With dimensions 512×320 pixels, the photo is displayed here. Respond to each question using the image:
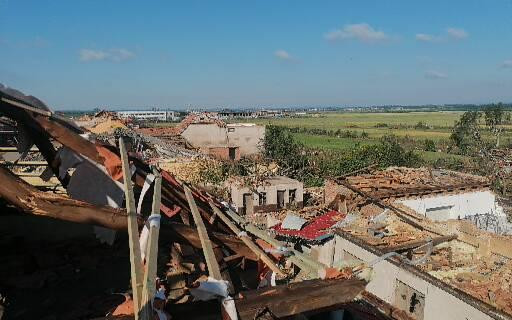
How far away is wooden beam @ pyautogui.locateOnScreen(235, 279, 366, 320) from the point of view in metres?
2.79

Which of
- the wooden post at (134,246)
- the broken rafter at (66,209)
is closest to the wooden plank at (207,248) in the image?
the broken rafter at (66,209)

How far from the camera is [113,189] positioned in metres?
3.88

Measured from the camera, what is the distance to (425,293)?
1122cm

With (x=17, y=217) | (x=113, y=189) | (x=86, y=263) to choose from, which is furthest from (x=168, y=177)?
(x=17, y=217)

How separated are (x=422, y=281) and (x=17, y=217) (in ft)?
33.2

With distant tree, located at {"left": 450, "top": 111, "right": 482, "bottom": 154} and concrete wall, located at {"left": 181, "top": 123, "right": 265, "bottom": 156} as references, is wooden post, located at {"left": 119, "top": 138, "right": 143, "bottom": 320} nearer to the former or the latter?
concrete wall, located at {"left": 181, "top": 123, "right": 265, "bottom": 156}

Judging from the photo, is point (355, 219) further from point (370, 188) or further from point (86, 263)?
point (86, 263)

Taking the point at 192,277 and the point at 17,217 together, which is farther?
the point at 17,217

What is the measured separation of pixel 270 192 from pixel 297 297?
2052 cm

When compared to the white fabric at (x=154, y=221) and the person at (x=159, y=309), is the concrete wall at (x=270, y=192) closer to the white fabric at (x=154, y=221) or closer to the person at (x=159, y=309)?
the white fabric at (x=154, y=221)

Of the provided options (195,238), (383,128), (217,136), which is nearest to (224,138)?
(217,136)

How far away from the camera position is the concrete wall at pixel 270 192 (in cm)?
2284

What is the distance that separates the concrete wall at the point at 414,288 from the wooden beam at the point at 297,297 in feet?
26.3

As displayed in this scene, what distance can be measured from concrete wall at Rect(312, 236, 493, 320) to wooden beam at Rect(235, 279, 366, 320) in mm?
8021
